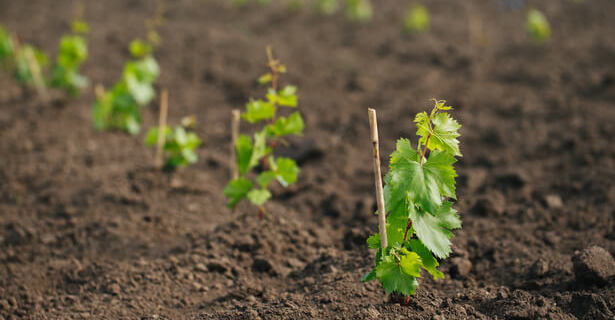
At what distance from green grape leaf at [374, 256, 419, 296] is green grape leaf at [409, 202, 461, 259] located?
0.53 feet

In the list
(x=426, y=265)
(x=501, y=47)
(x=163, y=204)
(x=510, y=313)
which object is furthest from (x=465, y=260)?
(x=501, y=47)

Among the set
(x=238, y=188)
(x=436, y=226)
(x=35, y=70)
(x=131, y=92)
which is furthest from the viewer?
(x=35, y=70)

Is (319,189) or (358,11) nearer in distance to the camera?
(319,189)

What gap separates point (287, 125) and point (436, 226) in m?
1.20

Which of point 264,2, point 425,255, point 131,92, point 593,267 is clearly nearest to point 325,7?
point 264,2

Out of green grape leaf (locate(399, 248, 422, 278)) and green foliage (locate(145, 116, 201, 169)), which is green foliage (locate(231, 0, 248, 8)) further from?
green grape leaf (locate(399, 248, 422, 278))

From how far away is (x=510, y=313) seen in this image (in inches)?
94.1

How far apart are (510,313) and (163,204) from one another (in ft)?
8.52

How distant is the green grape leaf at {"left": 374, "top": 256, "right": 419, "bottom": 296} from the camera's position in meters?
2.21

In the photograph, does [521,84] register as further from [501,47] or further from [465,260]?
[465,260]

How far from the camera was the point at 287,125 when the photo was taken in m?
3.03

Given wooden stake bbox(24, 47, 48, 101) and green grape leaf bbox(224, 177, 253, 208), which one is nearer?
green grape leaf bbox(224, 177, 253, 208)

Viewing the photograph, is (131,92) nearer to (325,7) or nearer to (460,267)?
(460,267)

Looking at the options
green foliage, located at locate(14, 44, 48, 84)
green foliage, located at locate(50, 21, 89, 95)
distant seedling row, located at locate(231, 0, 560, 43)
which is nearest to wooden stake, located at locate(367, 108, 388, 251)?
green foliage, located at locate(50, 21, 89, 95)
